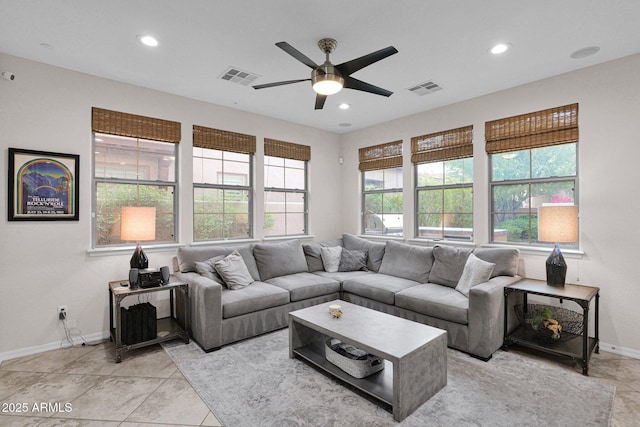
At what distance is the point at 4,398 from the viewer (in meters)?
2.33

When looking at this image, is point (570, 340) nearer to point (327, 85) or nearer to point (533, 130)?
point (533, 130)

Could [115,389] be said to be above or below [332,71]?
below

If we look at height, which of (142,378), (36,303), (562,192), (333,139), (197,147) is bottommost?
(142,378)

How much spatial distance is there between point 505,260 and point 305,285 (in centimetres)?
224

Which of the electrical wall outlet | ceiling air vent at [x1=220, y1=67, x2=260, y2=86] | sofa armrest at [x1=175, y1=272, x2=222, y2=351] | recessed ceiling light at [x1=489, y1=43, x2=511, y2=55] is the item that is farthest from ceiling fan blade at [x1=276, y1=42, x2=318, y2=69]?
the electrical wall outlet

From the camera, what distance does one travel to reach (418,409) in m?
2.19

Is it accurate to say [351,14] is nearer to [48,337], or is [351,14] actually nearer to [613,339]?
[613,339]

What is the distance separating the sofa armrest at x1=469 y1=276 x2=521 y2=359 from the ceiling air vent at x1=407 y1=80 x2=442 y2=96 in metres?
2.23

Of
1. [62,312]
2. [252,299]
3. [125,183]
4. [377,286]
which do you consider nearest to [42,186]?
[125,183]

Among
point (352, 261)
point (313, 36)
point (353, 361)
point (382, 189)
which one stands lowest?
point (353, 361)

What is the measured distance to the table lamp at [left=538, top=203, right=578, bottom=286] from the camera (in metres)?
2.93

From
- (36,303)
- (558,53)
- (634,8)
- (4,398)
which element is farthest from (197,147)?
(634,8)

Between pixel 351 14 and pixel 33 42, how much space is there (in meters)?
2.67

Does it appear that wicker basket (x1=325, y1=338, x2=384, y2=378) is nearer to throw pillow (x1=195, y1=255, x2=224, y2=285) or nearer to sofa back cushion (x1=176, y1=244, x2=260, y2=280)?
throw pillow (x1=195, y1=255, x2=224, y2=285)
